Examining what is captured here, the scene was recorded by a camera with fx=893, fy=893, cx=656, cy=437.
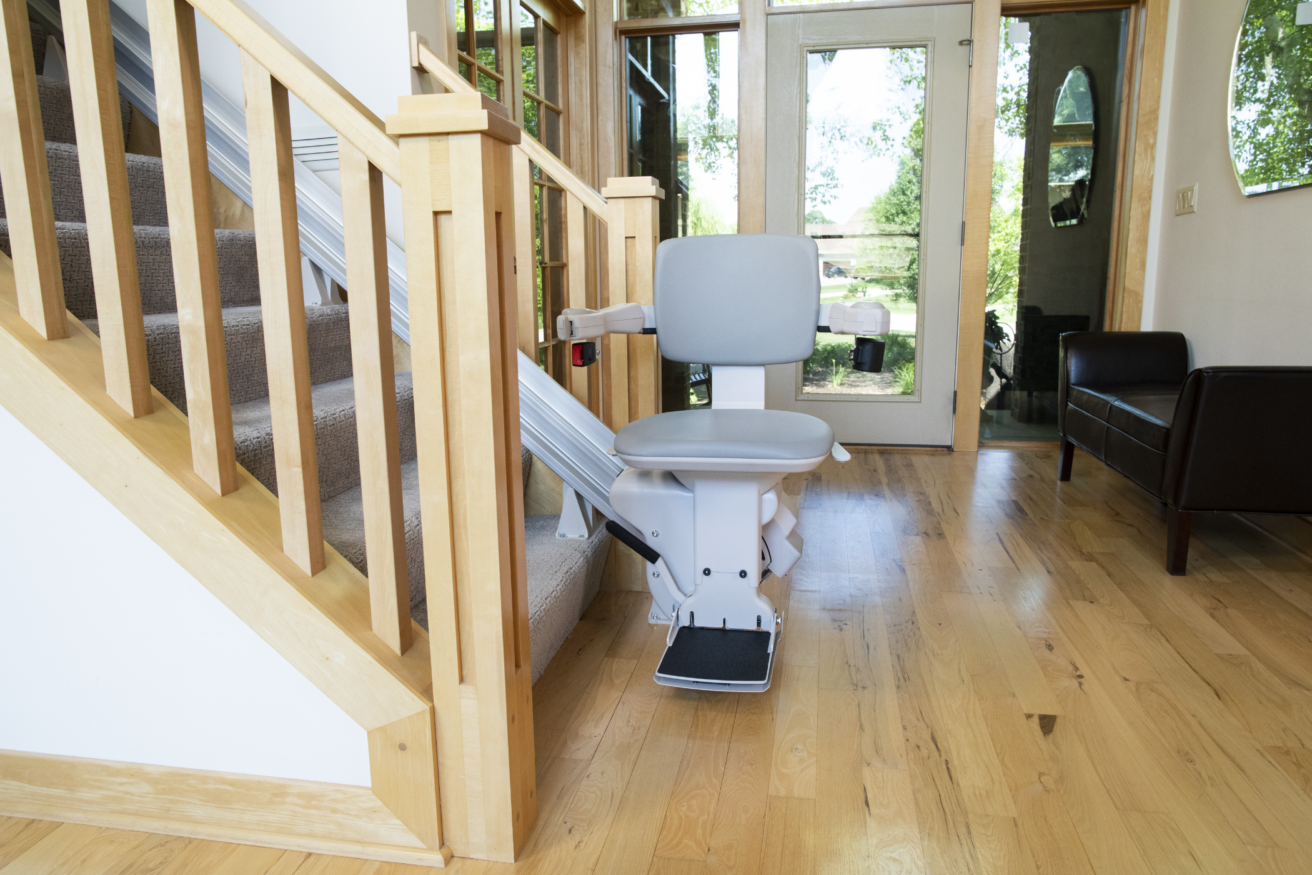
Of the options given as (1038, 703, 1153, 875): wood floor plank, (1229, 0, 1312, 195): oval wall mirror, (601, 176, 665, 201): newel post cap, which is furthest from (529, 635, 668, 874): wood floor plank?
(1229, 0, 1312, 195): oval wall mirror

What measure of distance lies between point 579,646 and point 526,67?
2.50m

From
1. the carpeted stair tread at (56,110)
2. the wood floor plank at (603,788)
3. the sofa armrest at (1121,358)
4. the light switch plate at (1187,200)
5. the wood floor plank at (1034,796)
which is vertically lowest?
the wood floor plank at (603,788)

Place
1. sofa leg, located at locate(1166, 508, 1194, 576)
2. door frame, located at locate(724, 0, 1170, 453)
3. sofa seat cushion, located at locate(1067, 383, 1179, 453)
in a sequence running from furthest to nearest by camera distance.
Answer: door frame, located at locate(724, 0, 1170, 453), sofa seat cushion, located at locate(1067, 383, 1179, 453), sofa leg, located at locate(1166, 508, 1194, 576)

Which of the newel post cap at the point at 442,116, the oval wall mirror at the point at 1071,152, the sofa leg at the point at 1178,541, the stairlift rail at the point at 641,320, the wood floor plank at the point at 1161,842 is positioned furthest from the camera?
the oval wall mirror at the point at 1071,152

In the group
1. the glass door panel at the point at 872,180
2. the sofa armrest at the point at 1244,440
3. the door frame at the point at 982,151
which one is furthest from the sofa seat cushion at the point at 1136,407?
the glass door panel at the point at 872,180

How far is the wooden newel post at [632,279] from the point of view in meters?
2.27

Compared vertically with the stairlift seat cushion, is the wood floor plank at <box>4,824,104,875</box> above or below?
below

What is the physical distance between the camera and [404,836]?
131 centimetres

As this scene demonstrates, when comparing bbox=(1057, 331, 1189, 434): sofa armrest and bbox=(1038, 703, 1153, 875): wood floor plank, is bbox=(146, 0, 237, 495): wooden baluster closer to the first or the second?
bbox=(1038, 703, 1153, 875): wood floor plank

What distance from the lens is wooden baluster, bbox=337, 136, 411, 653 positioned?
1.15 m

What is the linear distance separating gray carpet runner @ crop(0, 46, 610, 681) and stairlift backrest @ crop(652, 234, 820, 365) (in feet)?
1.86

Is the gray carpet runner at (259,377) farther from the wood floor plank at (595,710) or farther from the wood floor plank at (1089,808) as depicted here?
the wood floor plank at (1089,808)

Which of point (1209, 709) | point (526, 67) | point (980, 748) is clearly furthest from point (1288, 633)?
point (526, 67)

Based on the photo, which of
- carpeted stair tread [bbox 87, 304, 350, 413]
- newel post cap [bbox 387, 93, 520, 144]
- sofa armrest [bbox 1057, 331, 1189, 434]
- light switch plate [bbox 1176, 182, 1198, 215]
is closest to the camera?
newel post cap [bbox 387, 93, 520, 144]
